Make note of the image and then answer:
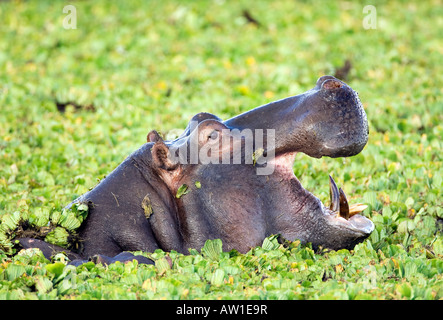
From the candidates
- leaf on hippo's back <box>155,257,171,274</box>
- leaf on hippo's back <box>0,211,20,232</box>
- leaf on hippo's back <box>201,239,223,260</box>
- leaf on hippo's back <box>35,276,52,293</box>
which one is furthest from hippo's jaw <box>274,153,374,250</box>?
leaf on hippo's back <box>0,211,20,232</box>

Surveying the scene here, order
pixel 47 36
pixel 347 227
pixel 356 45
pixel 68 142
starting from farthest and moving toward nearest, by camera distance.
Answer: pixel 47 36
pixel 356 45
pixel 68 142
pixel 347 227

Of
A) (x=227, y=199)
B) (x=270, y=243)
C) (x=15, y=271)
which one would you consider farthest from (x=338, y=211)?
(x=15, y=271)

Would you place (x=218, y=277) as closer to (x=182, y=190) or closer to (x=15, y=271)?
(x=182, y=190)

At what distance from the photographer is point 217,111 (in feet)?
26.3

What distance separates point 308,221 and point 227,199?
1.40 feet

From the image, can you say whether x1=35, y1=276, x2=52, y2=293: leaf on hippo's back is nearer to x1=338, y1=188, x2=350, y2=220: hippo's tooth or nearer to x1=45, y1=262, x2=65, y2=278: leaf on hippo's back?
x1=45, y1=262, x2=65, y2=278: leaf on hippo's back

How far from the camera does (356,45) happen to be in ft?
35.2

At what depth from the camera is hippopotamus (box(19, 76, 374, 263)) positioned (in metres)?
3.97

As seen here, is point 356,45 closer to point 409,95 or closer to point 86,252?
point 409,95

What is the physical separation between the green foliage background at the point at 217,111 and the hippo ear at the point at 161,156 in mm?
471

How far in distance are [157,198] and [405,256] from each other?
4.31 ft

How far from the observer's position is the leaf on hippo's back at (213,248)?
13.0ft

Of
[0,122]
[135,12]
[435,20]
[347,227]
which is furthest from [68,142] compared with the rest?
[435,20]

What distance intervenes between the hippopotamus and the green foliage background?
0.38ft
